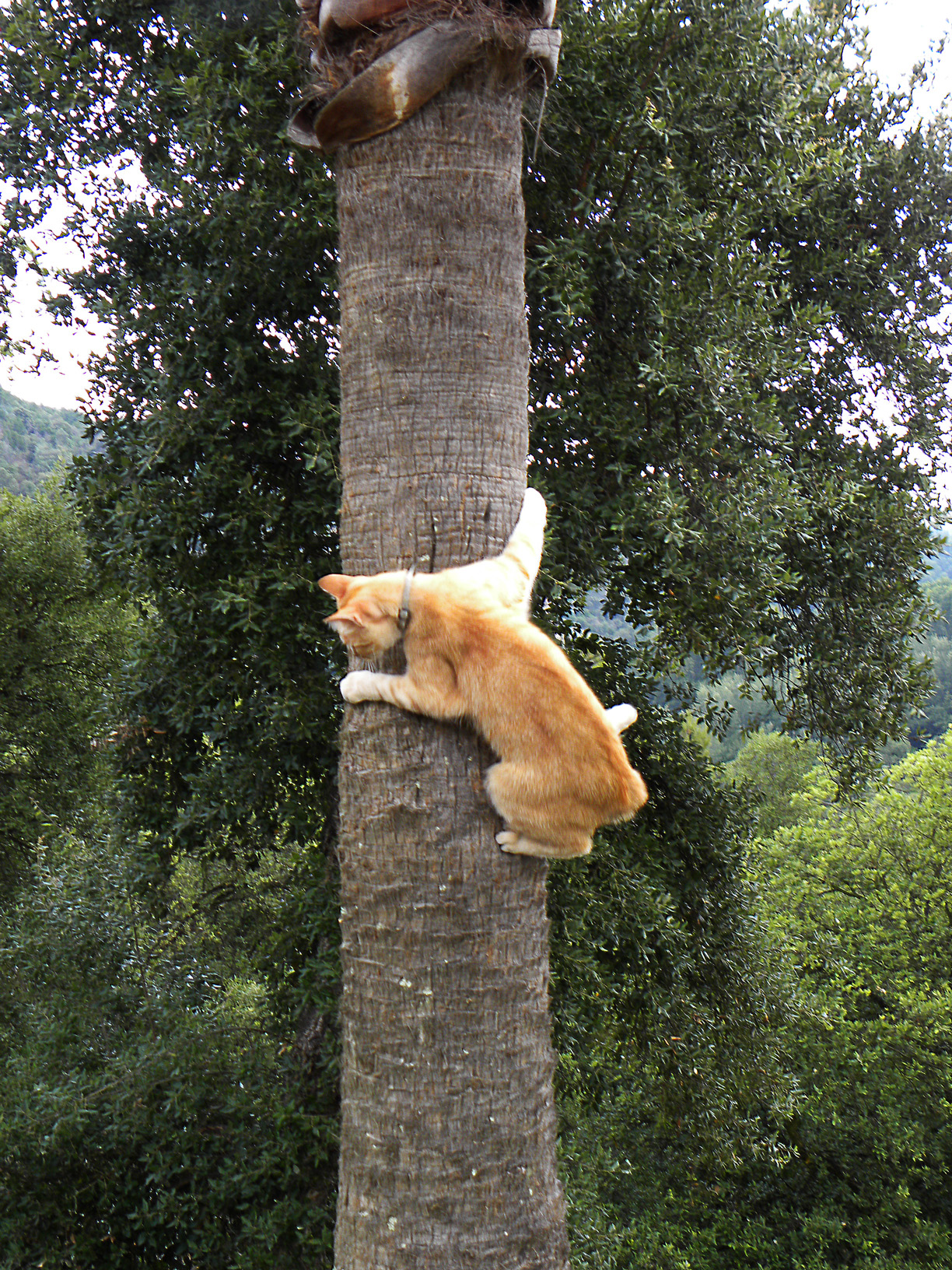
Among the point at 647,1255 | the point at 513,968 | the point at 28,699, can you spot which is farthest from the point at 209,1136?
the point at 647,1255

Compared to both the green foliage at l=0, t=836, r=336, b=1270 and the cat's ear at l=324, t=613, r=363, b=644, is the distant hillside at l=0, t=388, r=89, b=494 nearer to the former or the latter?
the green foliage at l=0, t=836, r=336, b=1270

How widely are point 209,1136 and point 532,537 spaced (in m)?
6.44

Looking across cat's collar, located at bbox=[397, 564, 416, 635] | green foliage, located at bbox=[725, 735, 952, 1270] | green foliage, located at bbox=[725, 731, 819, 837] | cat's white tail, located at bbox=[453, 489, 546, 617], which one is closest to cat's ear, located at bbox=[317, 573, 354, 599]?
cat's collar, located at bbox=[397, 564, 416, 635]

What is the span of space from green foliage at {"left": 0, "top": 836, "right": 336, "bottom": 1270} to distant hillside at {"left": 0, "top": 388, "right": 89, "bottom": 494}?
16319mm

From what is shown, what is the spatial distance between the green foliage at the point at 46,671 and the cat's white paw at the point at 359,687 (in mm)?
10207

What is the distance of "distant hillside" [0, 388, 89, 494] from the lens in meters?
24.8

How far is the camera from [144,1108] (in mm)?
7172

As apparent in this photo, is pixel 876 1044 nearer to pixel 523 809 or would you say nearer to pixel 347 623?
pixel 523 809

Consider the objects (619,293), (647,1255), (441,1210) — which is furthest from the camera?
(647,1255)

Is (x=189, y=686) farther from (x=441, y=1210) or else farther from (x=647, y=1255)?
(x=647, y=1255)

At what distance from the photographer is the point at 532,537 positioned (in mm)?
2518

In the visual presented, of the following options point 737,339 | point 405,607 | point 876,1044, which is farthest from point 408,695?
point 876,1044

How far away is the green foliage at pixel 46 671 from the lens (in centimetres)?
1196

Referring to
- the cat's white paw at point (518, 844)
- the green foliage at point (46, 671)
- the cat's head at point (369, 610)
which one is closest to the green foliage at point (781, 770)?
the green foliage at point (46, 671)
